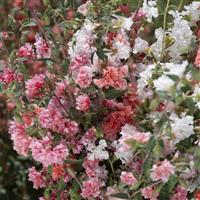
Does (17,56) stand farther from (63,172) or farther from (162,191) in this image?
(162,191)

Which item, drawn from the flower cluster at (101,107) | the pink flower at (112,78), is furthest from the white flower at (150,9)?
the pink flower at (112,78)

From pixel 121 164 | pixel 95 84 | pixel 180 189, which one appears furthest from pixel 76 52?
pixel 180 189

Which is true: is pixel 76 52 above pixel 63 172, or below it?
above

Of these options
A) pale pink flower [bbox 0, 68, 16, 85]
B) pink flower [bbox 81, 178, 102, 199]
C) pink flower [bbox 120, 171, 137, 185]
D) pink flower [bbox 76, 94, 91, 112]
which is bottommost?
pink flower [bbox 81, 178, 102, 199]

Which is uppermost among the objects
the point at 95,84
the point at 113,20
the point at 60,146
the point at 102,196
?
the point at 113,20

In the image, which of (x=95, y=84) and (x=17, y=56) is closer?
(x=95, y=84)

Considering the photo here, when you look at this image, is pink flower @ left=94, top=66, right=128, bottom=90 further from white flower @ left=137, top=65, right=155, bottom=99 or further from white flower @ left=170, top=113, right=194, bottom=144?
white flower @ left=170, top=113, right=194, bottom=144

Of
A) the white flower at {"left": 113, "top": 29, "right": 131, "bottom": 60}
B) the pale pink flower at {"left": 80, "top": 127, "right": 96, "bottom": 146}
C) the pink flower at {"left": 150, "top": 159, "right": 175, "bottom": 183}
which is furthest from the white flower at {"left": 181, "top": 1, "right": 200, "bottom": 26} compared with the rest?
the pink flower at {"left": 150, "top": 159, "right": 175, "bottom": 183}
